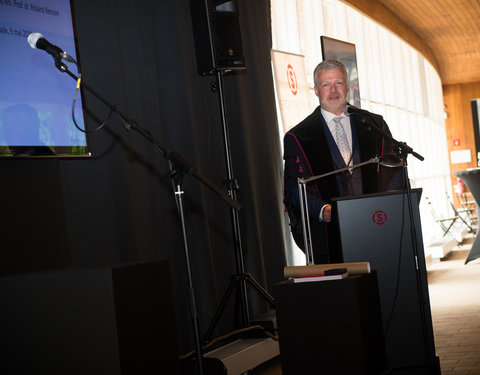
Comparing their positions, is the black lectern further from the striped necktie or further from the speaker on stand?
the speaker on stand

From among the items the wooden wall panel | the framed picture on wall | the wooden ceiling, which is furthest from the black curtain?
the wooden wall panel

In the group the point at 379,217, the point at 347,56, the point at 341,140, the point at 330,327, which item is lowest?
the point at 330,327

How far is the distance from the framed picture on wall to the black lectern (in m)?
3.54

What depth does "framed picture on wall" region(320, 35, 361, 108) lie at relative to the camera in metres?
6.43

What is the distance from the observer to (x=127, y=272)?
7.42ft

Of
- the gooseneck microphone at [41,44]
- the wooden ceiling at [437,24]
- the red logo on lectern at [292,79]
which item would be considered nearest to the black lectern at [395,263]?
the gooseneck microphone at [41,44]

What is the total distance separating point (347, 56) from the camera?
273 inches

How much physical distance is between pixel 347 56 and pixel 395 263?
430cm

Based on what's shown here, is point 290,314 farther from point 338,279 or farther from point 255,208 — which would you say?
point 255,208

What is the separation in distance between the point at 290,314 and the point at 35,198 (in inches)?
48.7

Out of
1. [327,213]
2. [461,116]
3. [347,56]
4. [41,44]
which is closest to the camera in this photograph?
[41,44]

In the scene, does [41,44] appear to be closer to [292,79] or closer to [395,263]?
[395,263]

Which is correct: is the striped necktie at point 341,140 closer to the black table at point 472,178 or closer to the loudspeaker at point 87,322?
the loudspeaker at point 87,322

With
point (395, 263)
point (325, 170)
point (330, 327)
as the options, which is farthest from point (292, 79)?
point (330, 327)
